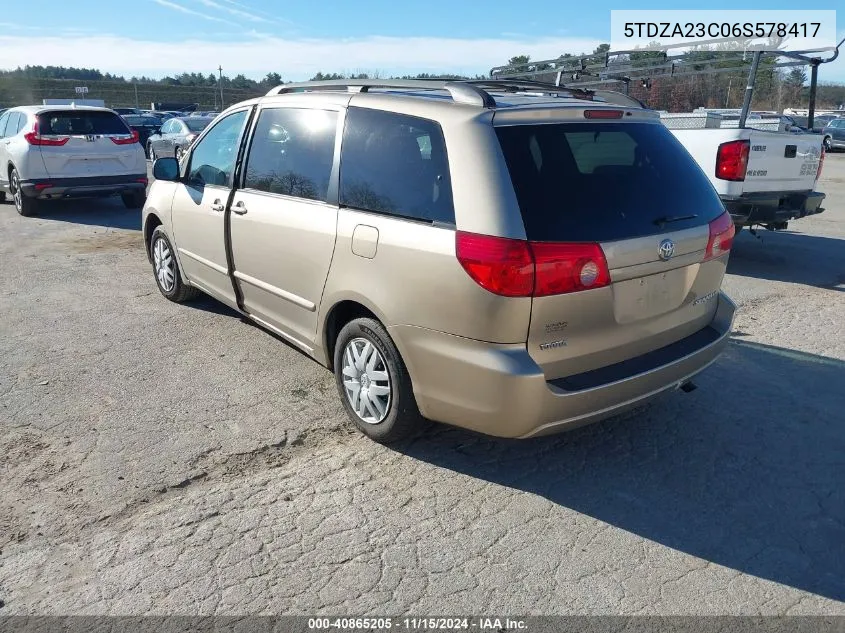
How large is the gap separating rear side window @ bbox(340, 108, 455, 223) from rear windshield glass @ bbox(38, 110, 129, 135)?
9.01m

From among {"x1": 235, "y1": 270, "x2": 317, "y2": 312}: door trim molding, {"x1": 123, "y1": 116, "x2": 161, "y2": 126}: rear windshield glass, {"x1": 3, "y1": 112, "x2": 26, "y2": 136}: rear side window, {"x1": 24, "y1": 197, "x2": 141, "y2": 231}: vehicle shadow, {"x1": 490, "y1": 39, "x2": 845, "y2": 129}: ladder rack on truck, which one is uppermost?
{"x1": 490, "y1": 39, "x2": 845, "y2": 129}: ladder rack on truck

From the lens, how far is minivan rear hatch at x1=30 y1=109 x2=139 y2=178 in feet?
35.8

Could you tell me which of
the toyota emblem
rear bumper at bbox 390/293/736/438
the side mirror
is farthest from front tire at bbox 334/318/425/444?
the side mirror

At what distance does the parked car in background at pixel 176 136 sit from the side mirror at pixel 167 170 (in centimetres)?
1490

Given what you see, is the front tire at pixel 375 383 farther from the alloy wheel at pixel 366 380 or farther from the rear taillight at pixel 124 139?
the rear taillight at pixel 124 139

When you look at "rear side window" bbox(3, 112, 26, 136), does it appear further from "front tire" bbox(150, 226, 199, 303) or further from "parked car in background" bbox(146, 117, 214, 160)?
"parked car in background" bbox(146, 117, 214, 160)

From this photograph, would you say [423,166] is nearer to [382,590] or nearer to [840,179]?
[382,590]

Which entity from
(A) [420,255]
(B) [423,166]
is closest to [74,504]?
(A) [420,255]

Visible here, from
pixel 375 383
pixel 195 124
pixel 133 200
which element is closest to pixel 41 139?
pixel 133 200

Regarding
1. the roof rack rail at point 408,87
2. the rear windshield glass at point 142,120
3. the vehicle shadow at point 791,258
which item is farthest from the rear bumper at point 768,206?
the rear windshield glass at point 142,120

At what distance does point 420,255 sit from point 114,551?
5.98ft

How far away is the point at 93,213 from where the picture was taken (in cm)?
1196

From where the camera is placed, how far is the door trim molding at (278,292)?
4067mm

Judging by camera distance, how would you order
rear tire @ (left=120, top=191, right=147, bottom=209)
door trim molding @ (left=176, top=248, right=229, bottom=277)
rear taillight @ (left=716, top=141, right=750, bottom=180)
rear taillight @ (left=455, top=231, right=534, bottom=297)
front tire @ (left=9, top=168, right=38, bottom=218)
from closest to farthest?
rear taillight @ (left=455, top=231, right=534, bottom=297), door trim molding @ (left=176, top=248, right=229, bottom=277), rear taillight @ (left=716, top=141, right=750, bottom=180), front tire @ (left=9, top=168, right=38, bottom=218), rear tire @ (left=120, top=191, right=147, bottom=209)
